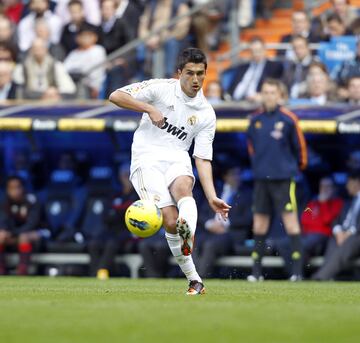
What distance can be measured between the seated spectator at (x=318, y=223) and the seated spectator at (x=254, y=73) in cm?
162

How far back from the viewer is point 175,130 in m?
11.1

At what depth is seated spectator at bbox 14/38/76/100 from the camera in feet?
61.4

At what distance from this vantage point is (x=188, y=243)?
10375 millimetres

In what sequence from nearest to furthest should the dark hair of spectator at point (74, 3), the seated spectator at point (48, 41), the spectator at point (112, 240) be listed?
1. the spectator at point (112, 240)
2. the seated spectator at point (48, 41)
3. the dark hair of spectator at point (74, 3)

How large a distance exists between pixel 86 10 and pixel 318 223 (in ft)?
→ 20.5

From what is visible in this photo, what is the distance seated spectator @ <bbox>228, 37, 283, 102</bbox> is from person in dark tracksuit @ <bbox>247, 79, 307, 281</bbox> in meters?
1.72

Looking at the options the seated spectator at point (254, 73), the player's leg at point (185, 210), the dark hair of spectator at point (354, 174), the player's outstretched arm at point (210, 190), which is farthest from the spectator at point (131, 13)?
the player's leg at point (185, 210)

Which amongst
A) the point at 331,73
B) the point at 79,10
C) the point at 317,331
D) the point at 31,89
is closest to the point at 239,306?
the point at 317,331

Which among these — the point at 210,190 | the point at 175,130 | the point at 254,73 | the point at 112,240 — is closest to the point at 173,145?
the point at 175,130

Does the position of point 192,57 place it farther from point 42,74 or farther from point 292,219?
point 42,74

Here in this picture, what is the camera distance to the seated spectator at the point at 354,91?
1659 cm

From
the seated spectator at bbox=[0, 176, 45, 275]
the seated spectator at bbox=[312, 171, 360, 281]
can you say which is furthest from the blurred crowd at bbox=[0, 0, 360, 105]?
the seated spectator at bbox=[312, 171, 360, 281]

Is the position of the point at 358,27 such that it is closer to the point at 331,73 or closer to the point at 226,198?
the point at 331,73

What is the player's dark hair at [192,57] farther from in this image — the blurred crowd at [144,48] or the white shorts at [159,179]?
the blurred crowd at [144,48]
